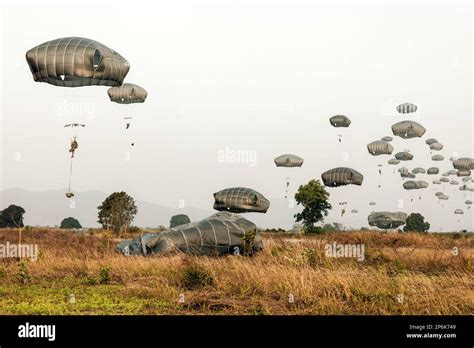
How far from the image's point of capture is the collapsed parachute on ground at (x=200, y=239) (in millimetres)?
21422

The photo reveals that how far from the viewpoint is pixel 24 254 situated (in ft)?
64.1

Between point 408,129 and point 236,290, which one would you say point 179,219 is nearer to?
point 408,129

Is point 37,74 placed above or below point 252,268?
above

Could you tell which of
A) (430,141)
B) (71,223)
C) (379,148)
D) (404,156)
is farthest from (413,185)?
(71,223)

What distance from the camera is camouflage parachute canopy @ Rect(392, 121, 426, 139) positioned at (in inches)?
1876

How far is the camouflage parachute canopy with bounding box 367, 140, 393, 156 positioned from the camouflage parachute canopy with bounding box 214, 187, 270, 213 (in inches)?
578

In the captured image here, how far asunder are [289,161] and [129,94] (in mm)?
25668

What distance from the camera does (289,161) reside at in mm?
57719

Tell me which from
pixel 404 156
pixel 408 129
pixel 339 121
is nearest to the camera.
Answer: pixel 408 129

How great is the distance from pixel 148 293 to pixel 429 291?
6.62 metres

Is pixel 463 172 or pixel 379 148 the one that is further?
pixel 463 172

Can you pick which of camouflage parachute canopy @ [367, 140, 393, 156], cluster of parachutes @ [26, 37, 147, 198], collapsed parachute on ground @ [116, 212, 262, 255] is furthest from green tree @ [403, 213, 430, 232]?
cluster of parachutes @ [26, 37, 147, 198]
